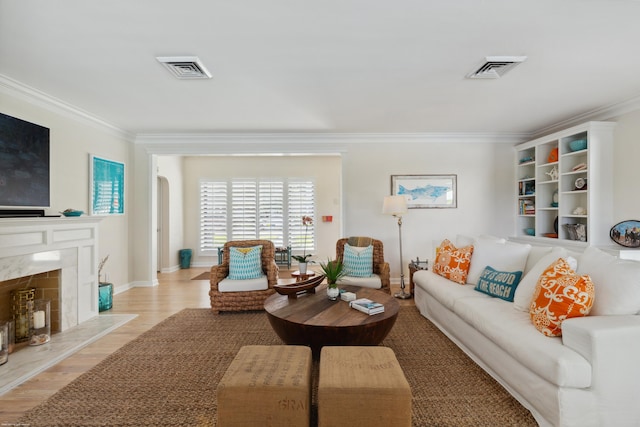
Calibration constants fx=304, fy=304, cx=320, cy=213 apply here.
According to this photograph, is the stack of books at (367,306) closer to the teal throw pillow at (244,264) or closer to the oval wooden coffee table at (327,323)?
the oval wooden coffee table at (327,323)

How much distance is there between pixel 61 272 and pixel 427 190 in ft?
16.8

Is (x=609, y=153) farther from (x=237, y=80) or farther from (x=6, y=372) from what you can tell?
(x=6, y=372)

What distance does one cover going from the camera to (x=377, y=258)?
422 cm

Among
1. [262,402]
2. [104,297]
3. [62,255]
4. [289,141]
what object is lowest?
[104,297]

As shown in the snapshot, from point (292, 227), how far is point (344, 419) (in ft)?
19.1

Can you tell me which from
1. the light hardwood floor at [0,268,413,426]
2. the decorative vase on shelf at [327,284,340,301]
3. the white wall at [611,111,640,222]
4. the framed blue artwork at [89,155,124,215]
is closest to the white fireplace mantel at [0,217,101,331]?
the light hardwood floor at [0,268,413,426]

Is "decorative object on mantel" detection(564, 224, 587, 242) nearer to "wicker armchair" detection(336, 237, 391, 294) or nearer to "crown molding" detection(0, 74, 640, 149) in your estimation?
"crown molding" detection(0, 74, 640, 149)

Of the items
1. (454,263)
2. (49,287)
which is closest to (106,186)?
(49,287)

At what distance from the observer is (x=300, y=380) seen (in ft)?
5.32

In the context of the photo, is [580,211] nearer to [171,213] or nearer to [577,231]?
[577,231]

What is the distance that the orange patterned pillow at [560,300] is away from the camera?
1.87 m

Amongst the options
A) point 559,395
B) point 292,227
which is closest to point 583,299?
point 559,395

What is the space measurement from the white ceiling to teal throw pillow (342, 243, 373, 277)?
1848mm

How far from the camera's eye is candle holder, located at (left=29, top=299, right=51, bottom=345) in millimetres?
2881
